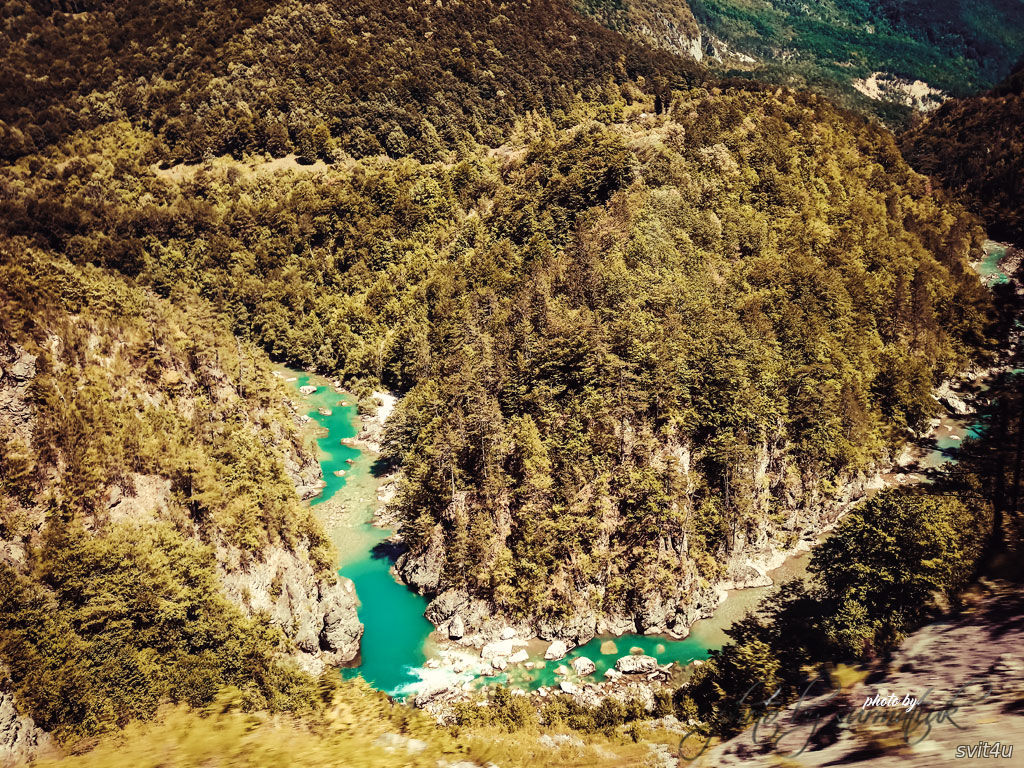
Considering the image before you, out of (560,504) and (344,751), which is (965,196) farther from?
(344,751)

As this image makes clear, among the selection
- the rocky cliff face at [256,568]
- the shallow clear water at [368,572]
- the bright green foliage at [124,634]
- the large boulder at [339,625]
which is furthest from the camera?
the shallow clear water at [368,572]

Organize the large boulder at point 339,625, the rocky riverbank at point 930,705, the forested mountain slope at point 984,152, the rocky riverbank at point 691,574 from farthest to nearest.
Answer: the forested mountain slope at point 984,152
the rocky riverbank at point 691,574
the large boulder at point 339,625
the rocky riverbank at point 930,705

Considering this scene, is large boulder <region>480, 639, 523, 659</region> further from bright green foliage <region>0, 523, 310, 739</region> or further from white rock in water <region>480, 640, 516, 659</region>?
→ bright green foliage <region>0, 523, 310, 739</region>

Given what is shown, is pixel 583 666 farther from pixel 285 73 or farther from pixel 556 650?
pixel 285 73

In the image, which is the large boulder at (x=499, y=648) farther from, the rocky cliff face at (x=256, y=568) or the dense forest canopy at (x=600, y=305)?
the rocky cliff face at (x=256, y=568)

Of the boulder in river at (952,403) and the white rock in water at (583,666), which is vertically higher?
the boulder in river at (952,403)

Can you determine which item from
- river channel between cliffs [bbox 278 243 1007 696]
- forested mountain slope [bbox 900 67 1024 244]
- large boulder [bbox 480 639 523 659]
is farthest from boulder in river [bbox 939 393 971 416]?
large boulder [bbox 480 639 523 659]

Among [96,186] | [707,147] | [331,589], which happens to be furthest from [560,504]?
[96,186]

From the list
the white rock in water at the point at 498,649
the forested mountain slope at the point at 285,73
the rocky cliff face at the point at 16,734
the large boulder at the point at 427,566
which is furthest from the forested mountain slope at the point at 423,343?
the white rock in water at the point at 498,649
